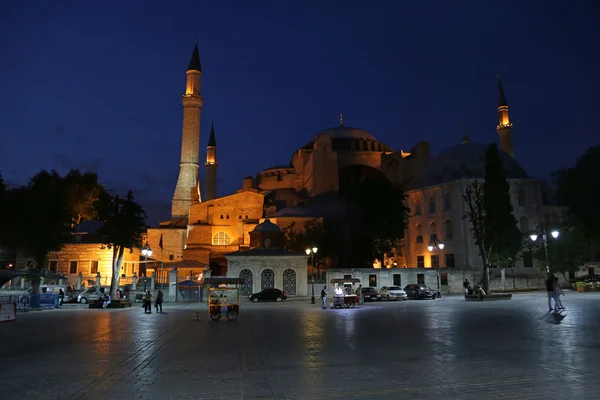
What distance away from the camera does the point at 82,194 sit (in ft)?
166

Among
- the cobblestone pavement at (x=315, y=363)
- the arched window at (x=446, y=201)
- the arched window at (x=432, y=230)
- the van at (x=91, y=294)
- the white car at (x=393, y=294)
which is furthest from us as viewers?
the arched window at (x=432, y=230)

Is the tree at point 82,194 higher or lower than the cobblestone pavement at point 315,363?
higher

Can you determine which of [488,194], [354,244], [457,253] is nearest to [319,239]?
[354,244]

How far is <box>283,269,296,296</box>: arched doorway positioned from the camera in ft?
115

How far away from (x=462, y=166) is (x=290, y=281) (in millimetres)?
23133

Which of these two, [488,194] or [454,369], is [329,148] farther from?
[454,369]

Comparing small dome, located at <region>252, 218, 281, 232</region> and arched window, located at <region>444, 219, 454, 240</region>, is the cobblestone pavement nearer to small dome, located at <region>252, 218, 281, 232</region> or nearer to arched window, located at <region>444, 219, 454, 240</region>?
small dome, located at <region>252, 218, 281, 232</region>

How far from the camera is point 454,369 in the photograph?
6.61 m

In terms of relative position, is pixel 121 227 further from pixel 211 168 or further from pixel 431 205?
pixel 211 168

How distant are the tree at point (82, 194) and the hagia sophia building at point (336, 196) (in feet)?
23.7

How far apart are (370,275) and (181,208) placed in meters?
31.4

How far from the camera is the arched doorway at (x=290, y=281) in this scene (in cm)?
3503

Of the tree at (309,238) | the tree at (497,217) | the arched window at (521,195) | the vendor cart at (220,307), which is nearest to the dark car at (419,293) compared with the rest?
the tree at (497,217)

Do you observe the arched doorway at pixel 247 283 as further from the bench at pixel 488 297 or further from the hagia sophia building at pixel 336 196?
the bench at pixel 488 297
